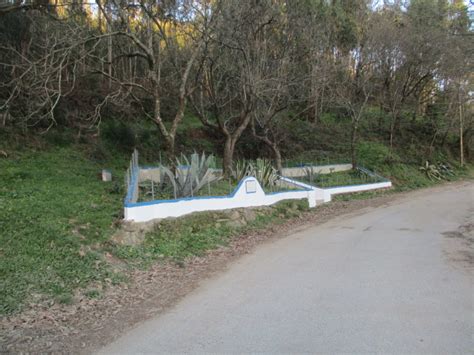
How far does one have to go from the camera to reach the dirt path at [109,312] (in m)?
4.71

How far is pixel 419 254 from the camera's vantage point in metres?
8.40

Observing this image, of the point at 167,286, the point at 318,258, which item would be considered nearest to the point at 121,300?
the point at 167,286

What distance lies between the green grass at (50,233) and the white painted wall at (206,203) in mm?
617

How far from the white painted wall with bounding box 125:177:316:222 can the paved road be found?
7.91 feet

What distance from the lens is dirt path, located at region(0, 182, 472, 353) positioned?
4707 millimetres

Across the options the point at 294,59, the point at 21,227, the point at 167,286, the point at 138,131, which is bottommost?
the point at 167,286

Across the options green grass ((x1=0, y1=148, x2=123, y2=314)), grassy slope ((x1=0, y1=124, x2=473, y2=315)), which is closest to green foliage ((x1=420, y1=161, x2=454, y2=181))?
grassy slope ((x1=0, y1=124, x2=473, y2=315))

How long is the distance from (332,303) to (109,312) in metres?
3.11

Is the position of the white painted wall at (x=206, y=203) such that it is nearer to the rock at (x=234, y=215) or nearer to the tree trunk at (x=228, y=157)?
the rock at (x=234, y=215)

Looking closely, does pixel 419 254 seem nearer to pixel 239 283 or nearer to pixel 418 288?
pixel 418 288

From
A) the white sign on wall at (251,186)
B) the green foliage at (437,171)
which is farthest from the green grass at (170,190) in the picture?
the green foliage at (437,171)

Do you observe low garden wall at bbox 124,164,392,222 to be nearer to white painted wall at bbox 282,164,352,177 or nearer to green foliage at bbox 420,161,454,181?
white painted wall at bbox 282,164,352,177

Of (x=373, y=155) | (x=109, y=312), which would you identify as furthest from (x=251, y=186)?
(x=373, y=155)

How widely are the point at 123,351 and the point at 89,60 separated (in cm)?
1824
